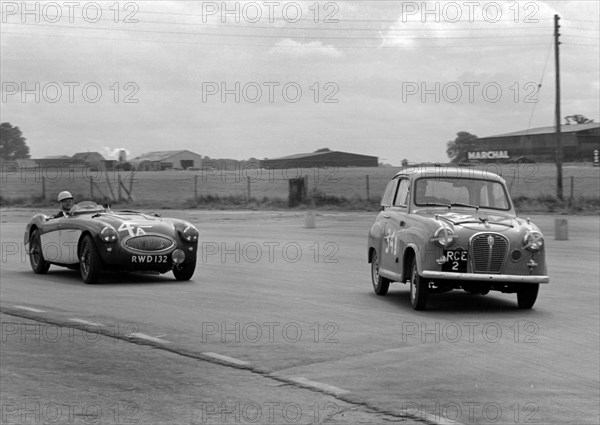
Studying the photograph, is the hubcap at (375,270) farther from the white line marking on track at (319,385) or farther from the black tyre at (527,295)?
the white line marking on track at (319,385)

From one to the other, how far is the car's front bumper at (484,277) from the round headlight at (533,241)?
0.35 metres

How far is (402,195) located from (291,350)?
491cm

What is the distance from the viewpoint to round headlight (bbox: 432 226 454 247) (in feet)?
40.1

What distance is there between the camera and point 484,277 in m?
12.2

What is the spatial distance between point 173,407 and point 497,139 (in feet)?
247

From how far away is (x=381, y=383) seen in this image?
26.7ft

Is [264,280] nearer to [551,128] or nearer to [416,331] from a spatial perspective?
[416,331]

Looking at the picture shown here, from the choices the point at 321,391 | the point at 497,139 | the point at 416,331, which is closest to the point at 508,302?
the point at 416,331

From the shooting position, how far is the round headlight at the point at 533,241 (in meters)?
12.5

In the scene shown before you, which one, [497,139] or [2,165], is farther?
[497,139]

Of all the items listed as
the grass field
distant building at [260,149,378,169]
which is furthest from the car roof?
distant building at [260,149,378,169]

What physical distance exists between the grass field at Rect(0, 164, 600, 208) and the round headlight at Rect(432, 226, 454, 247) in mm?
32022
